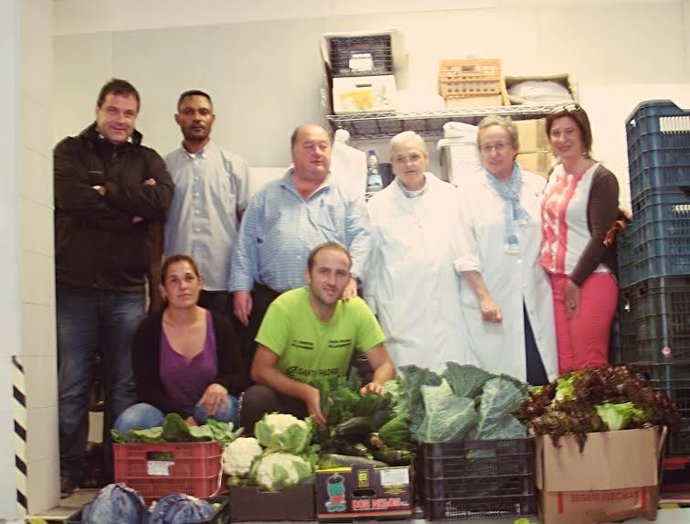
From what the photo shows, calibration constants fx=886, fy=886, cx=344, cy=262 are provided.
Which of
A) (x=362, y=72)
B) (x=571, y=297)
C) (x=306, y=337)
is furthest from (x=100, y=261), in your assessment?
(x=571, y=297)

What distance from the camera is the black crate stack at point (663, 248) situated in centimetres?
401

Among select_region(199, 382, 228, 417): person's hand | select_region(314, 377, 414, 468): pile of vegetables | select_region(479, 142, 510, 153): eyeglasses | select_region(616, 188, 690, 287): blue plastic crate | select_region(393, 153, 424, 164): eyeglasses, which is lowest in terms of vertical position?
select_region(314, 377, 414, 468): pile of vegetables

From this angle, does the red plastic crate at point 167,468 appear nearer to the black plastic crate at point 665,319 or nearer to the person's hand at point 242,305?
the person's hand at point 242,305

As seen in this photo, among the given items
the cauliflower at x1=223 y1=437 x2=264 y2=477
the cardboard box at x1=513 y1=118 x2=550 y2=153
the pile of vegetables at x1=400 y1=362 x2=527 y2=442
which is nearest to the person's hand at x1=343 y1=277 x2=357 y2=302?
the pile of vegetables at x1=400 y1=362 x2=527 y2=442

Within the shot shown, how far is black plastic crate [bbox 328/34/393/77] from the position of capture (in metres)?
5.56

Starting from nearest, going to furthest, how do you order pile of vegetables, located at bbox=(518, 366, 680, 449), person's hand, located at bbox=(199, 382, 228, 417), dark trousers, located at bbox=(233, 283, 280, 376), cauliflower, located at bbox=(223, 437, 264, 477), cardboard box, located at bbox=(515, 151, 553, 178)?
pile of vegetables, located at bbox=(518, 366, 680, 449)
cauliflower, located at bbox=(223, 437, 264, 477)
person's hand, located at bbox=(199, 382, 228, 417)
dark trousers, located at bbox=(233, 283, 280, 376)
cardboard box, located at bbox=(515, 151, 553, 178)

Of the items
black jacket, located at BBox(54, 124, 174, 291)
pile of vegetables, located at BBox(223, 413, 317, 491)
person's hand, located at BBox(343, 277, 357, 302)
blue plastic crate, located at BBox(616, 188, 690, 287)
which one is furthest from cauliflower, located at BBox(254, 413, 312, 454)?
blue plastic crate, located at BBox(616, 188, 690, 287)

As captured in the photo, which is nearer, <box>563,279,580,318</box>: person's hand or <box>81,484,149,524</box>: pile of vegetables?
<box>81,484,149,524</box>: pile of vegetables

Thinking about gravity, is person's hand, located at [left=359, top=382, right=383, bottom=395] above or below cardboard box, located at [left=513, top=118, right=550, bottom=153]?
below

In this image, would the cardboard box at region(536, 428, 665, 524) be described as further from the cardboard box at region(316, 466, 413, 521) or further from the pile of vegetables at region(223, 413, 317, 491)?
the pile of vegetables at region(223, 413, 317, 491)

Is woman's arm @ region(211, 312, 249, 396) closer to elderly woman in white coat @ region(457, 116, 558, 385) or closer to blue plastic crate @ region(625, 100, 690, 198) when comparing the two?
elderly woman in white coat @ region(457, 116, 558, 385)

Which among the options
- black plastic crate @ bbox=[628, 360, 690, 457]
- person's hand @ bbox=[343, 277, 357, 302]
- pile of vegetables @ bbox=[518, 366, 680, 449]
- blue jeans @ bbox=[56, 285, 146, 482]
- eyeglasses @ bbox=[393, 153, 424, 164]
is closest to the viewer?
pile of vegetables @ bbox=[518, 366, 680, 449]

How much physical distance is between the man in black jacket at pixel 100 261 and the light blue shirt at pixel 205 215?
0.91 ft

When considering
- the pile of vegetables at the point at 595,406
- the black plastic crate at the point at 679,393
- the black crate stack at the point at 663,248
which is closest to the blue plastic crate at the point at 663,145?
the black crate stack at the point at 663,248
